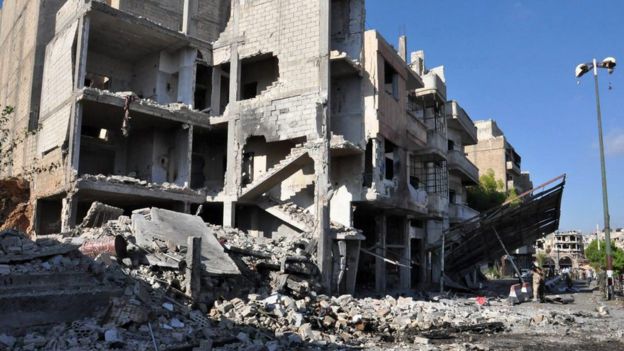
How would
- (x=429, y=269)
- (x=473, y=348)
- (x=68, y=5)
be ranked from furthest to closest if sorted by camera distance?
1. (x=429, y=269)
2. (x=68, y=5)
3. (x=473, y=348)

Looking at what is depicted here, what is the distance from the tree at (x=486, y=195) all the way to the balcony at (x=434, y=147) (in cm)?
1441

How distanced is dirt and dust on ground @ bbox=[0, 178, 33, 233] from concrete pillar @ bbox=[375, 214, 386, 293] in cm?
1594

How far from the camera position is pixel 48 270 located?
9.77m

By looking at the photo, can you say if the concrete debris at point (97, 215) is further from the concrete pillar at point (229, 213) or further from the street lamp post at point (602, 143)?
the street lamp post at point (602, 143)

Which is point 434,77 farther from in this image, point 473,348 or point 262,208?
point 473,348

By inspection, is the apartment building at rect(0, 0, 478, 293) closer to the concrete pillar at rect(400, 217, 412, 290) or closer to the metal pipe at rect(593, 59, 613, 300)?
the concrete pillar at rect(400, 217, 412, 290)

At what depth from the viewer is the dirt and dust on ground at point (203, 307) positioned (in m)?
8.91

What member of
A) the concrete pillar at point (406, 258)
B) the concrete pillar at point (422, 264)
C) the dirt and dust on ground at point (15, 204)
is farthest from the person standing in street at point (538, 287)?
the dirt and dust on ground at point (15, 204)

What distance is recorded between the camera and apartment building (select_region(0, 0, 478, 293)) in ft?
68.4

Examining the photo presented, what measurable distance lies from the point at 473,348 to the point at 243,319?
4.90 m

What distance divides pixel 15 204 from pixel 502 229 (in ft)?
75.5

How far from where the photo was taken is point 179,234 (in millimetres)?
14539

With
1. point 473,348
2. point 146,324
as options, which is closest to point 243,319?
point 146,324

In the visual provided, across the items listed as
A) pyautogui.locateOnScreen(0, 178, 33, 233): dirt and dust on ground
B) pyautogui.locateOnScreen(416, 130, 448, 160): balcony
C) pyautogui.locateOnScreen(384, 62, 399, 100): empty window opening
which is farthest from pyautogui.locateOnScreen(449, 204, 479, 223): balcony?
pyautogui.locateOnScreen(0, 178, 33, 233): dirt and dust on ground
